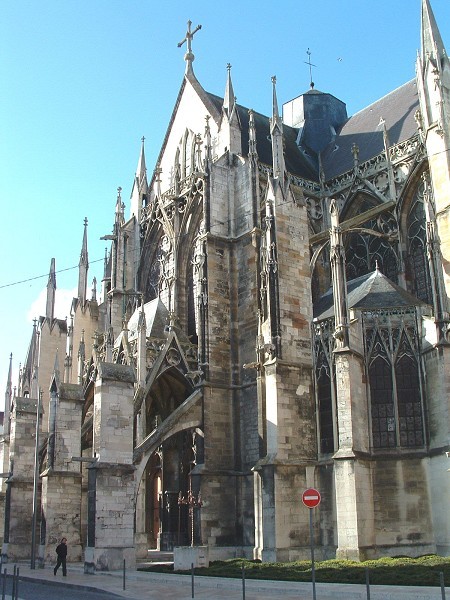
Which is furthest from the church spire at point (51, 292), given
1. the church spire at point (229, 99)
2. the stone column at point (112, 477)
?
the stone column at point (112, 477)

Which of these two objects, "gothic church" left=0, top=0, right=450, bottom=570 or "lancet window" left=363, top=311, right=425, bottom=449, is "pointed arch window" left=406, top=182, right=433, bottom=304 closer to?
"gothic church" left=0, top=0, right=450, bottom=570

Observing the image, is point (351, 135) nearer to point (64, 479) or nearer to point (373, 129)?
point (373, 129)

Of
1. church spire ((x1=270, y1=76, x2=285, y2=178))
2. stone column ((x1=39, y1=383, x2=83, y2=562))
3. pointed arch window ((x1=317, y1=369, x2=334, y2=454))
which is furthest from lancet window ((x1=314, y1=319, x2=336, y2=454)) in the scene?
stone column ((x1=39, y1=383, x2=83, y2=562))

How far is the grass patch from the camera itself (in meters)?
14.3

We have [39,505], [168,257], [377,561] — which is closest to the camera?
[377,561]

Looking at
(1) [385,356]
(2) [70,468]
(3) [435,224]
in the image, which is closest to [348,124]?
(3) [435,224]

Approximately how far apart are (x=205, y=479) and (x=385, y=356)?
7.07 m

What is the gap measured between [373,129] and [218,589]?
2491 centimetres

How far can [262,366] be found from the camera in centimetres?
2245

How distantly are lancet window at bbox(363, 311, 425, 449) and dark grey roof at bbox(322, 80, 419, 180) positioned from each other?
11105mm

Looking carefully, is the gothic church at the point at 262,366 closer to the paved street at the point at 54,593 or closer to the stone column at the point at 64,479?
the stone column at the point at 64,479

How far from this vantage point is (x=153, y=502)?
29.8 m

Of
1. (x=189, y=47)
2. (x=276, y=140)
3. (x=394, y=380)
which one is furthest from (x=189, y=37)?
(x=394, y=380)

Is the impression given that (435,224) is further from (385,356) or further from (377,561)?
(377,561)
